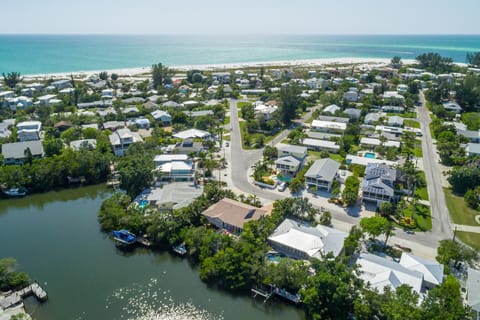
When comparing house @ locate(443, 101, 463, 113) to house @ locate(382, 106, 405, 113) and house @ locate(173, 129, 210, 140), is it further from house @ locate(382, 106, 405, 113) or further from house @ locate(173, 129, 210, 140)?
house @ locate(173, 129, 210, 140)

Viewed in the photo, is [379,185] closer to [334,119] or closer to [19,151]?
[334,119]

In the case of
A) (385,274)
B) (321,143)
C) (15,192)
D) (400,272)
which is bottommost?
(400,272)

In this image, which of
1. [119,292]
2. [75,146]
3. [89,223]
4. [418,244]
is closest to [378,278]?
[418,244]

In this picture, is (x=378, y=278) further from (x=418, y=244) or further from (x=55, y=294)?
(x=55, y=294)

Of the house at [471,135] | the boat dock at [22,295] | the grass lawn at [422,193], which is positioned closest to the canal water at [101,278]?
the boat dock at [22,295]

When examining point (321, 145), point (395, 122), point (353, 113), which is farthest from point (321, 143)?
point (395, 122)
